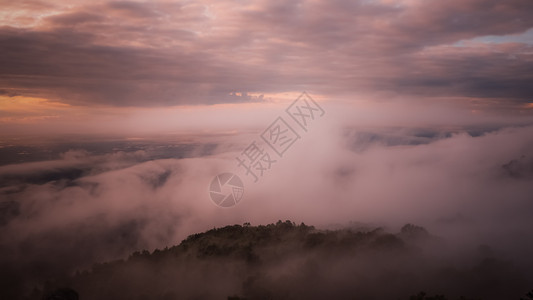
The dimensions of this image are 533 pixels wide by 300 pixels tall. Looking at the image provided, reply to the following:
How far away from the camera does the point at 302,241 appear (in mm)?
97250

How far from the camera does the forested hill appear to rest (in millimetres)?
65812

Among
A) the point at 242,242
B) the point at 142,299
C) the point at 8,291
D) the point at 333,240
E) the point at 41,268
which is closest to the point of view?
the point at 142,299

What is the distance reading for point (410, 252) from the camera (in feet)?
279

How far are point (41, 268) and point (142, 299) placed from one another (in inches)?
5821

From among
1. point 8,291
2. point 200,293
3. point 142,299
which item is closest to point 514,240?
point 200,293

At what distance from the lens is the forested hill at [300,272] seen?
65.8m

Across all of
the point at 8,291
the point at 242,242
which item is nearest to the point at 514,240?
the point at 242,242

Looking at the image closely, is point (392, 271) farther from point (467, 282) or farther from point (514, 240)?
point (514, 240)

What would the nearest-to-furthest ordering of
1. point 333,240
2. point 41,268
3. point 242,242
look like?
point 333,240 → point 242,242 → point 41,268

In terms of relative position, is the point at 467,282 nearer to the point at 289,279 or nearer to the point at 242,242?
the point at 289,279

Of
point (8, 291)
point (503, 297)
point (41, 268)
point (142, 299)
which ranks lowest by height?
point (41, 268)

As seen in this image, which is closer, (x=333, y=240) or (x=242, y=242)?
(x=333, y=240)

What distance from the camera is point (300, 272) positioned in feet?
239

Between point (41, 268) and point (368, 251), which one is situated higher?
point (368, 251)
